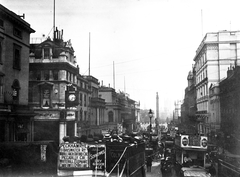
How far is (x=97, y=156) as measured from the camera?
11.4 meters

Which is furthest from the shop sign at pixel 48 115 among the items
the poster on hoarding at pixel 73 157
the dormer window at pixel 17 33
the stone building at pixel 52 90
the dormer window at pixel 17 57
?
the poster on hoarding at pixel 73 157

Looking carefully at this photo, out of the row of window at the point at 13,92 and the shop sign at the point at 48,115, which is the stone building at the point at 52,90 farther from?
the row of window at the point at 13,92

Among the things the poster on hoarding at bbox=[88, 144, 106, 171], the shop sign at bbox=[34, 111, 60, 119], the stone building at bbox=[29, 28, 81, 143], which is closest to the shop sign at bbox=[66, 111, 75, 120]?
the stone building at bbox=[29, 28, 81, 143]

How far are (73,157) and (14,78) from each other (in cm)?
1653

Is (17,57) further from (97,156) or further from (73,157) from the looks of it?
(97,156)

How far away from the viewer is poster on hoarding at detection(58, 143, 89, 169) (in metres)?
11.2

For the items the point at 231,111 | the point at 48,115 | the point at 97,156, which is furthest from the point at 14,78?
the point at 231,111

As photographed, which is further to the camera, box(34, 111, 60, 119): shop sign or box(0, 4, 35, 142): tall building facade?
→ box(34, 111, 60, 119): shop sign

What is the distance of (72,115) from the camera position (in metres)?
37.2

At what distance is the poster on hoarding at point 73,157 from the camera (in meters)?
11.2

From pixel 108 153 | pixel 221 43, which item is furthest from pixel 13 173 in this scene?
pixel 221 43

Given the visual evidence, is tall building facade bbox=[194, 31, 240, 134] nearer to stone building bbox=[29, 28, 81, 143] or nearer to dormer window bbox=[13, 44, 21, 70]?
stone building bbox=[29, 28, 81, 143]

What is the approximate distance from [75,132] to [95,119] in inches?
530

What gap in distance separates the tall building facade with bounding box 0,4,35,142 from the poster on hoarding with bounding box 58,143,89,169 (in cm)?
1289
